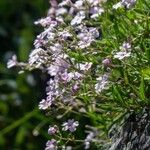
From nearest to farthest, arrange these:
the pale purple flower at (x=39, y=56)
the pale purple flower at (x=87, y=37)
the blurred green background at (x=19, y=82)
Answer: the pale purple flower at (x=87, y=37) < the pale purple flower at (x=39, y=56) < the blurred green background at (x=19, y=82)

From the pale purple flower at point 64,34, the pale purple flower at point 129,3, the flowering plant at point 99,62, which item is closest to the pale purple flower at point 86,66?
the flowering plant at point 99,62

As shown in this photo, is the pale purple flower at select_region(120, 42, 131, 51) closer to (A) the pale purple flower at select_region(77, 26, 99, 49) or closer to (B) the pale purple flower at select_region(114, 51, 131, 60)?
(B) the pale purple flower at select_region(114, 51, 131, 60)

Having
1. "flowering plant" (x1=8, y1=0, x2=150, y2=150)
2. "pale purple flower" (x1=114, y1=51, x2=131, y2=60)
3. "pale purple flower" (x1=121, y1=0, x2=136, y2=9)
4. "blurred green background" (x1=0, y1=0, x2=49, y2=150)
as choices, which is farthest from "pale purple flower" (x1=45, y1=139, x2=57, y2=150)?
"blurred green background" (x1=0, y1=0, x2=49, y2=150)

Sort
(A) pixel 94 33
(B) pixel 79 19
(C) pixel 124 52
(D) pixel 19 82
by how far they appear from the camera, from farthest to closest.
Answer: (D) pixel 19 82, (B) pixel 79 19, (A) pixel 94 33, (C) pixel 124 52

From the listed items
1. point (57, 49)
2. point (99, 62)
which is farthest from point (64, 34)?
point (99, 62)

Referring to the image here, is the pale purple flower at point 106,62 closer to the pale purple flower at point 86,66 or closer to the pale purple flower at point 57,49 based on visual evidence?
the pale purple flower at point 86,66

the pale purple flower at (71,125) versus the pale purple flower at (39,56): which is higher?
the pale purple flower at (39,56)

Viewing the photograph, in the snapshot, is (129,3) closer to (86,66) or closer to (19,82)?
(86,66)

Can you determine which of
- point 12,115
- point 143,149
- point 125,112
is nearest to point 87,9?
point 125,112

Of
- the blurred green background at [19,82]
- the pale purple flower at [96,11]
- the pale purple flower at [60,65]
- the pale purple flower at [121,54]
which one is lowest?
the pale purple flower at [121,54]
